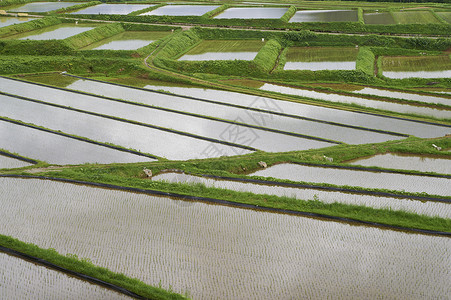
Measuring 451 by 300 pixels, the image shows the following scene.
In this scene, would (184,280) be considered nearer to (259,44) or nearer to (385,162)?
(385,162)

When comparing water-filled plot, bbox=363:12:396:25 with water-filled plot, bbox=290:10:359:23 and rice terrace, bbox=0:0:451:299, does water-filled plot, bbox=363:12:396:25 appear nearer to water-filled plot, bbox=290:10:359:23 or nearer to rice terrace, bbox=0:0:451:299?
water-filled plot, bbox=290:10:359:23

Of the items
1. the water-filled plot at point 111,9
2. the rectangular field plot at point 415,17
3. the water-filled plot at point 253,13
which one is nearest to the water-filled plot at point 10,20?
the water-filled plot at point 111,9

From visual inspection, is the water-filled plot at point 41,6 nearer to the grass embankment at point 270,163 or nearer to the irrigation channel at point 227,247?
the grass embankment at point 270,163

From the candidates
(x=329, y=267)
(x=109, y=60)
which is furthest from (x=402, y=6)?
(x=329, y=267)

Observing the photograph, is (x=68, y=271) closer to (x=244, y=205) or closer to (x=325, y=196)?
(x=244, y=205)

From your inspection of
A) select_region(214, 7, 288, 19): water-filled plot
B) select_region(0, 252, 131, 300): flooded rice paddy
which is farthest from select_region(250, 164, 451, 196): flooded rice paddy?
select_region(214, 7, 288, 19): water-filled plot
